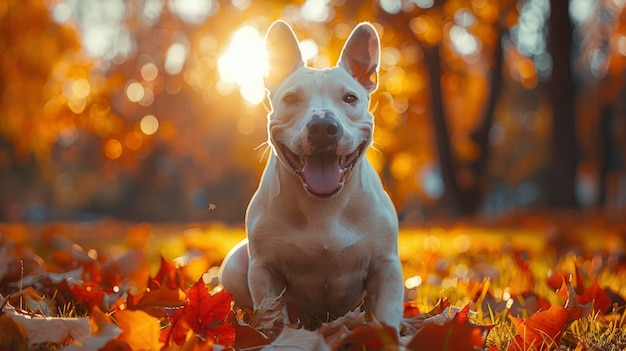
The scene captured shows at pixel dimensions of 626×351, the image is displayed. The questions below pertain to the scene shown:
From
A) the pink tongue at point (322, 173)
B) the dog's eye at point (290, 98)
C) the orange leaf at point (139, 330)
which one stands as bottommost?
the orange leaf at point (139, 330)

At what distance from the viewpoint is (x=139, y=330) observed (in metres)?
1.58

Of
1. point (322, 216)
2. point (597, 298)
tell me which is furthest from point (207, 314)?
point (597, 298)

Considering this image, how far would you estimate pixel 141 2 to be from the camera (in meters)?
17.0

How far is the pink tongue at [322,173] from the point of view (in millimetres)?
2215

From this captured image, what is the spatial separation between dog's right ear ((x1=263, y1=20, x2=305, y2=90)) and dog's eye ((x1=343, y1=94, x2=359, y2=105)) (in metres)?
0.33

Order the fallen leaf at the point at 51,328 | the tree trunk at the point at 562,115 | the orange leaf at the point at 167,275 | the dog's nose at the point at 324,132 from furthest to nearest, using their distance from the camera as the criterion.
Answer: the tree trunk at the point at 562,115, the orange leaf at the point at 167,275, the dog's nose at the point at 324,132, the fallen leaf at the point at 51,328

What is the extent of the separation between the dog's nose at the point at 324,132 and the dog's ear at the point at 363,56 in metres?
0.53

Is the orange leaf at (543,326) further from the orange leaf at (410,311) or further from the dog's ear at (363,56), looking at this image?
the dog's ear at (363,56)

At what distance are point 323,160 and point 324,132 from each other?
163mm

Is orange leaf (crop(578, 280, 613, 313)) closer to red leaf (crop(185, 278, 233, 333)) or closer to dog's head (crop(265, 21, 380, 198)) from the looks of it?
dog's head (crop(265, 21, 380, 198))

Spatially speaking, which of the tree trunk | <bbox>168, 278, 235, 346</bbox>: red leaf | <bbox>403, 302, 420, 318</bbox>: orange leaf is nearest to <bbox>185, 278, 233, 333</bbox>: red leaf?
<bbox>168, 278, 235, 346</bbox>: red leaf

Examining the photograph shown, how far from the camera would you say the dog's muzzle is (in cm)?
216

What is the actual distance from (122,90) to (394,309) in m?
12.6

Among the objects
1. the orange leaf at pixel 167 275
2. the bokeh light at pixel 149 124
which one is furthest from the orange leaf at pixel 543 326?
the bokeh light at pixel 149 124
